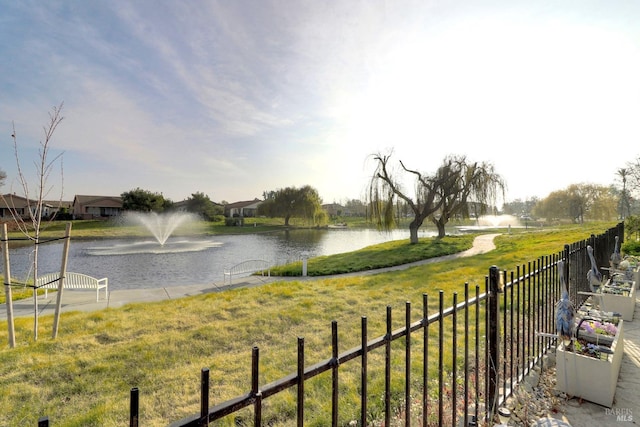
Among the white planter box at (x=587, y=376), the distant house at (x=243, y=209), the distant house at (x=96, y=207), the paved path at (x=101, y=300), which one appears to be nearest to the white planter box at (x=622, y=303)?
the white planter box at (x=587, y=376)

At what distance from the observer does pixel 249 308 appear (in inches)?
245

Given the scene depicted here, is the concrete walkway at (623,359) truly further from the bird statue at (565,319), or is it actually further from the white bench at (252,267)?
the white bench at (252,267)

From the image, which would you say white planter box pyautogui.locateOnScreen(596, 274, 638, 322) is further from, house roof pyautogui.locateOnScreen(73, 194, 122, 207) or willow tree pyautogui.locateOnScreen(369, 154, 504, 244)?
house roof pyautogui.locateOnScreen(73, 194, 122, 207)

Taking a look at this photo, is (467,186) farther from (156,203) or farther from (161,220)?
(156,203)

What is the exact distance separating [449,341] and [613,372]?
1726 mm

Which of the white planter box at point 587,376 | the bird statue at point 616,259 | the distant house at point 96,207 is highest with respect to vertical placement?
the distant house at point 96,207

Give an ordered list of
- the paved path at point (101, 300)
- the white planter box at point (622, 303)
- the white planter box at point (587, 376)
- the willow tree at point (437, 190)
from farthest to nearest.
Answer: the willow tree at point (437, 190) → the paved path at point (101, 300) → the white planter box at point (622, 303) → the white planter box at point (587, 376)

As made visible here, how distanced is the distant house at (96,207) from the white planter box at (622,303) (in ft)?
226

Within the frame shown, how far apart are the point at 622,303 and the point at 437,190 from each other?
1603 centimetres

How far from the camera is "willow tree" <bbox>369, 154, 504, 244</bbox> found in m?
19.3

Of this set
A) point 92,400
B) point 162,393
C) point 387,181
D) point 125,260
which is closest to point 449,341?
point 162,393

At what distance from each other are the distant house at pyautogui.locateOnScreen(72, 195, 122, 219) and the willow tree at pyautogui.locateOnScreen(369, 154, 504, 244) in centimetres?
5801

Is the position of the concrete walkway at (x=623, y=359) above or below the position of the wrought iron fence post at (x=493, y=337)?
below

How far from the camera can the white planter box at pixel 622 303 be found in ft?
15.6
